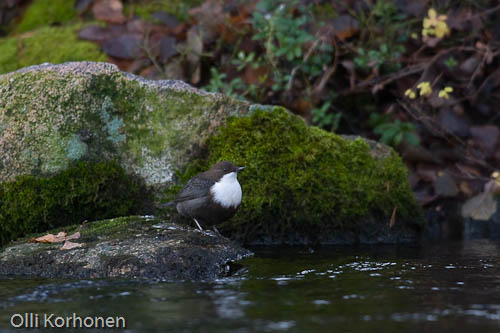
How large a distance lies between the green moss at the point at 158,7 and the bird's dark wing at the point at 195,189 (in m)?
4.04

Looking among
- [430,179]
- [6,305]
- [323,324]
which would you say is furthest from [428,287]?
[430,179]

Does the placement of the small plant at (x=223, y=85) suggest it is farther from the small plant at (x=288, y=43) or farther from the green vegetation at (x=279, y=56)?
the small plant at (x=288, y=43)

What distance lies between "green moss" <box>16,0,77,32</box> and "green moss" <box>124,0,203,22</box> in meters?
0.90

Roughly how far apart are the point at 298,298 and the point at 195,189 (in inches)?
71.0

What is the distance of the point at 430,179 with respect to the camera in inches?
287

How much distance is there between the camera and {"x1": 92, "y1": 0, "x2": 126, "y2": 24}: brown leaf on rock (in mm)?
8594

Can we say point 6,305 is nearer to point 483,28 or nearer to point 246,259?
point 246,259

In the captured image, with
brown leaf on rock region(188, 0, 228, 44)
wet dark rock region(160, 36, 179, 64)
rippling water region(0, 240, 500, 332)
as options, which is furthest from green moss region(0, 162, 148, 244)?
brown leaf on rock region(188, 0, 228, 44)

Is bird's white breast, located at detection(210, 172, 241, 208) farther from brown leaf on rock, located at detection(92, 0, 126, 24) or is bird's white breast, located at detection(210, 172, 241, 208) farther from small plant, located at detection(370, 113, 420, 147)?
brown leaf on rock, located at detection(92, 0, 126, 24)

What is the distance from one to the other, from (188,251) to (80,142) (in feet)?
5.71

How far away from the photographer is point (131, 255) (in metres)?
4.23

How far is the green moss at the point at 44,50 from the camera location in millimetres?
7961

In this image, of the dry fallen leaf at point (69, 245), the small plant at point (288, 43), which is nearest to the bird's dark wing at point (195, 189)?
the dry fallen leaf at point (69, 245)

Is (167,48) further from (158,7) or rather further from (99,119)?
(99,119)
